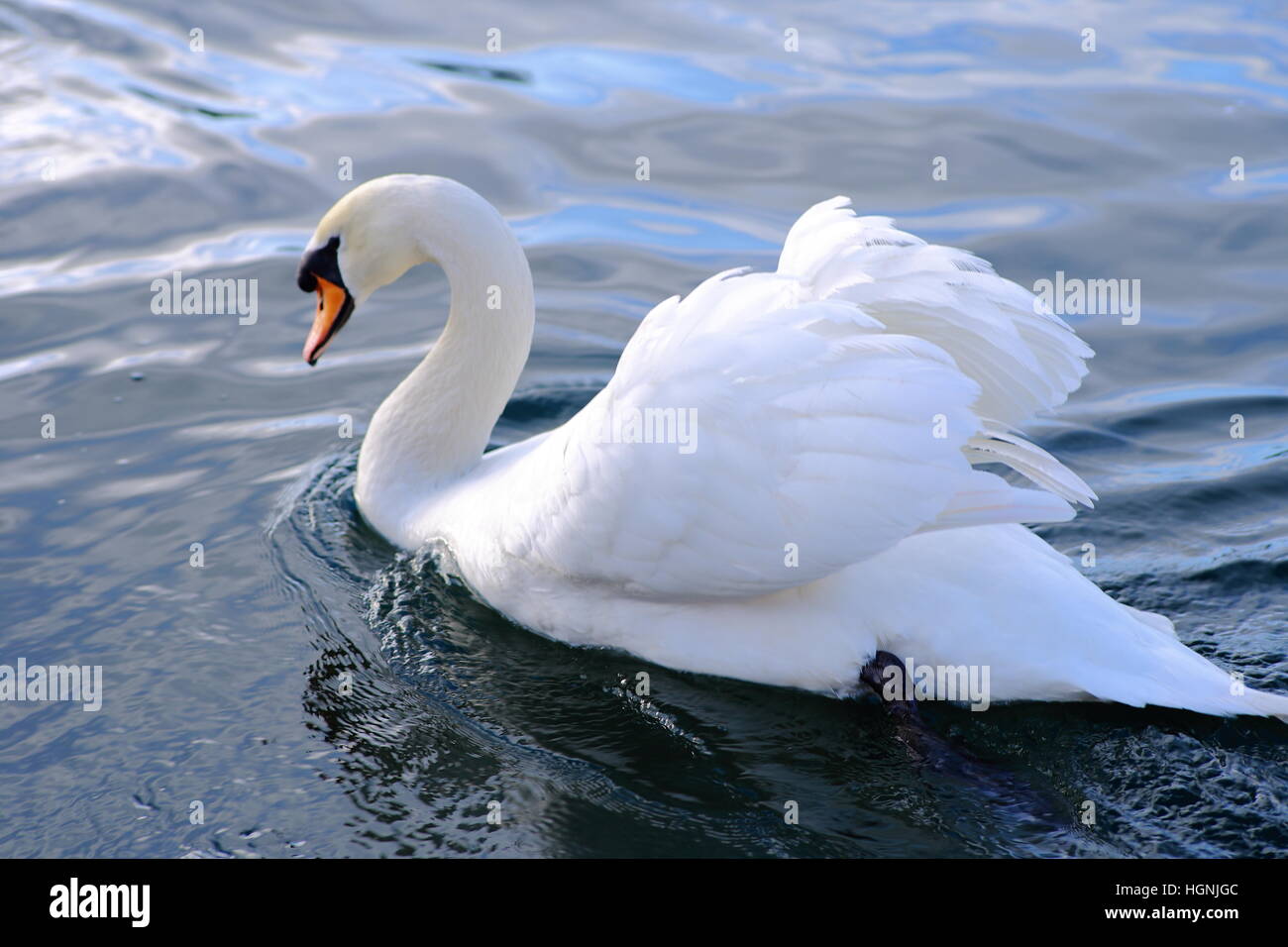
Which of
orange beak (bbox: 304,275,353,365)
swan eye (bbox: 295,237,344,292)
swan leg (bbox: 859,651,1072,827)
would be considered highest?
swan eye (bbox: 295,237,344,292)

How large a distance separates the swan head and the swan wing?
149 cm

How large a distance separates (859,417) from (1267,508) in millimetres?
2774

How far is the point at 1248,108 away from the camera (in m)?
10.4

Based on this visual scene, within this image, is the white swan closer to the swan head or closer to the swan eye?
the swan head

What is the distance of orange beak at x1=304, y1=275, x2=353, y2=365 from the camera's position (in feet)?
20.3

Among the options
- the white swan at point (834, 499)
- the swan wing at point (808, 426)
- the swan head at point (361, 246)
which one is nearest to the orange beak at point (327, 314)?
the swan head at point (361, 246)

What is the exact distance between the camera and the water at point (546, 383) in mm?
4578

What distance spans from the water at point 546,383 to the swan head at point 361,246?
0.91m

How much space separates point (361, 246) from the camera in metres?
6.06

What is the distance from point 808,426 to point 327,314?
2.61 meters

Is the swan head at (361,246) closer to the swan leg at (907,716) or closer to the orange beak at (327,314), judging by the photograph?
the orange beak at (327,314)

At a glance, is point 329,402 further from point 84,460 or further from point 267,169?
point 267,169

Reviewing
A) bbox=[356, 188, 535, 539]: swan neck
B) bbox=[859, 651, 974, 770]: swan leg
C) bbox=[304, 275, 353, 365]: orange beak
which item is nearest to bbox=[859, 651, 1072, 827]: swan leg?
bbox=[859, 651, 974, 770]: swan leg
